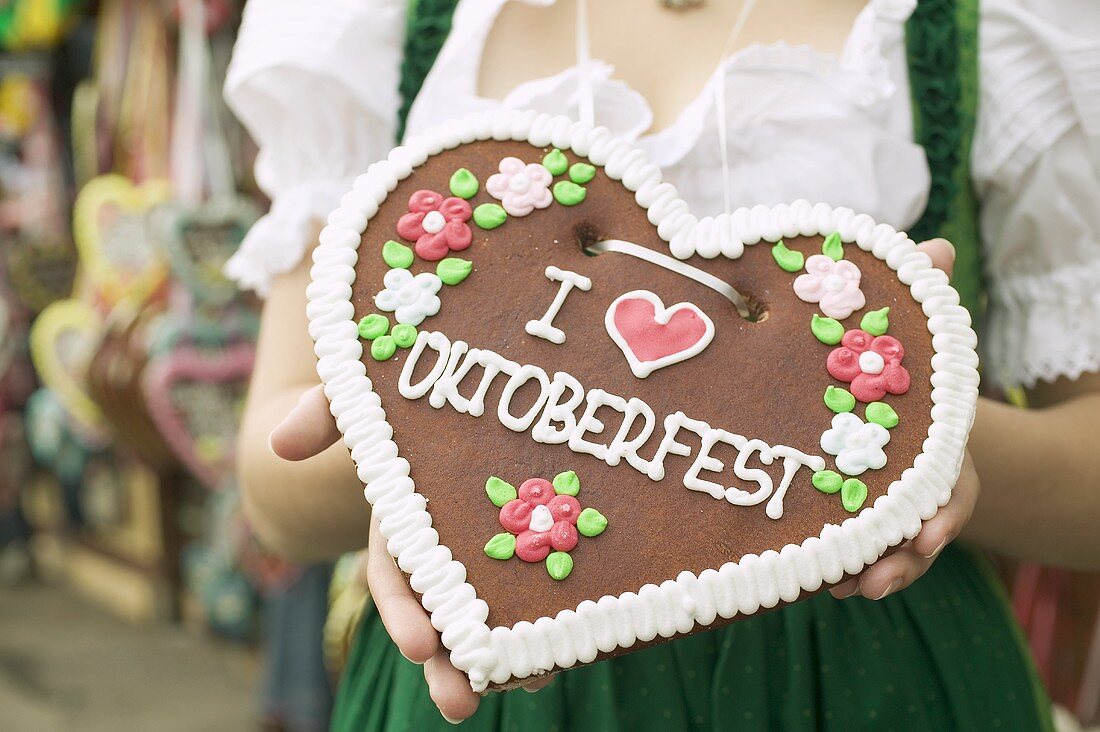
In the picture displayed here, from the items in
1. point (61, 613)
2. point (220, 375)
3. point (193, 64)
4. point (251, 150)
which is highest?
point (193, 64)

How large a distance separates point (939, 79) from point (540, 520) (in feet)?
1.19

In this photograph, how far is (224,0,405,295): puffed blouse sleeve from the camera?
2.05ft

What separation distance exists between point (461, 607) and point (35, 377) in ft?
6.91

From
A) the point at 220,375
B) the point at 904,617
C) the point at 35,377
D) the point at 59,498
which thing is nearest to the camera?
the point at 904,617

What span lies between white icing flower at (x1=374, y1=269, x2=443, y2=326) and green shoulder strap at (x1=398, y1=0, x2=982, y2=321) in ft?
0.66

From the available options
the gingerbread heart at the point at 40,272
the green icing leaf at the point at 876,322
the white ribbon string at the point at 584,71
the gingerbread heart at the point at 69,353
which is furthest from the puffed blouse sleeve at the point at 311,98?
the gingerbread heart at the point at 40,272

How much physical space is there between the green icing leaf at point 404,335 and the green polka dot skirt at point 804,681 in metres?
0.22

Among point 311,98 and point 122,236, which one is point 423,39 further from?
point 122,236

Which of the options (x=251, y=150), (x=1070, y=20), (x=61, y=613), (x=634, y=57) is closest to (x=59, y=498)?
(x=61, y=613)

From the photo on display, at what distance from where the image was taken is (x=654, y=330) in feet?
1.59

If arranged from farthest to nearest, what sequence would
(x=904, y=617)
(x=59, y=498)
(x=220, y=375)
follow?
(x=59, y=498), (x=220, y=375), (x=904, y=617)

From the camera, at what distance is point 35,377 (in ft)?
7.38

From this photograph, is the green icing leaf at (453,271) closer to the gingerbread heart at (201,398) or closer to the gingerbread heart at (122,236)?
the gingerbread heart at (201,398)

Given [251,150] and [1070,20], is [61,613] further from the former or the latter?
[1070,20]
